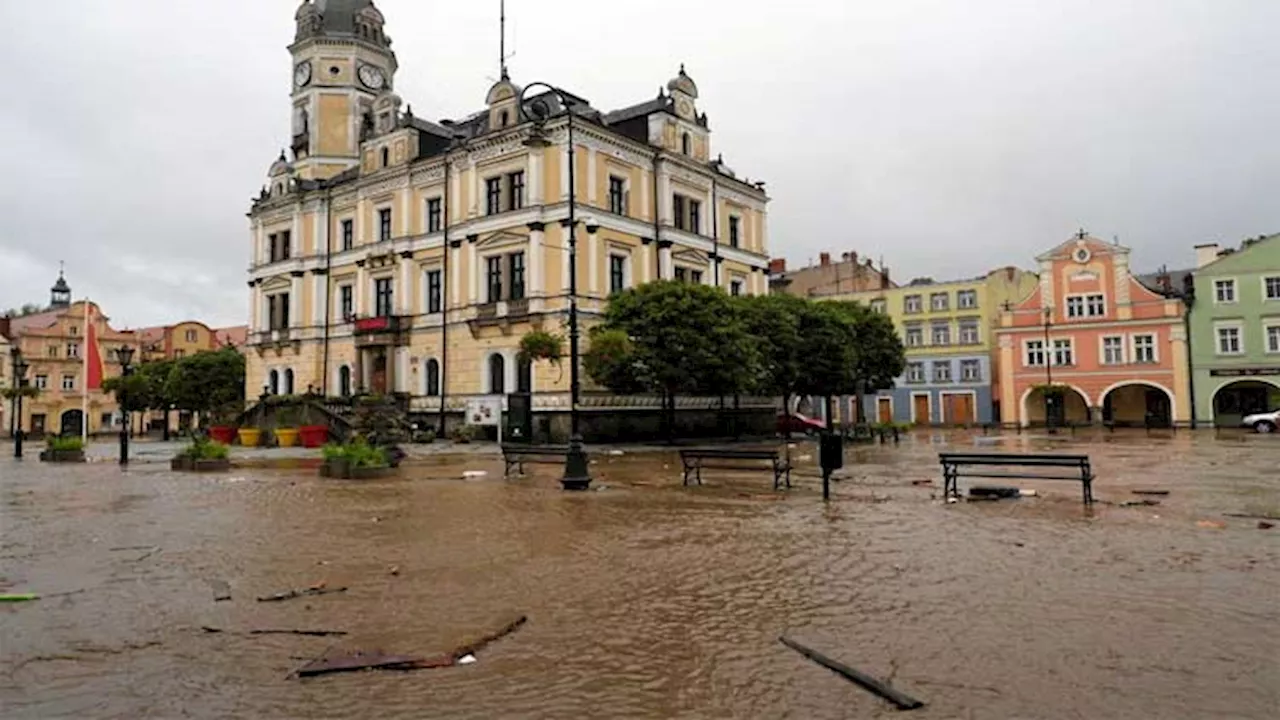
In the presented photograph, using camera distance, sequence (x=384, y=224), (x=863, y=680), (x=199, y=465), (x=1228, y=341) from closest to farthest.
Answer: (x=863, y=680) → (x=199, y=465) → (x=384, y=224) → (x=1228, y=341)

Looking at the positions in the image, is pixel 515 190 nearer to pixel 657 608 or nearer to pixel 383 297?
pixel 383 297

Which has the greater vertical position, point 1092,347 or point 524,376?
point 1092,347

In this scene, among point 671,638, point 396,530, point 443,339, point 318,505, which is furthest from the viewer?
point 443,339

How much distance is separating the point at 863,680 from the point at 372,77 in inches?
2175

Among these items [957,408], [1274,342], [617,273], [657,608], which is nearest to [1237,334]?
[1274,342]

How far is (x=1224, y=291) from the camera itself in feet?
171

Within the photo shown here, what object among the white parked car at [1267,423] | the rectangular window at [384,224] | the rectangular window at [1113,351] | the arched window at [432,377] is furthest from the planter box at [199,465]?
the rectangular window at [1113,351]

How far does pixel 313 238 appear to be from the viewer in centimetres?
→ 4931

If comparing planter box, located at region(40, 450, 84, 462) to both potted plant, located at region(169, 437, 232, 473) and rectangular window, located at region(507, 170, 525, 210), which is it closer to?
potted plant, located at region(169, 437, 232, 473)

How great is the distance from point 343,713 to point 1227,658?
16.9 feet

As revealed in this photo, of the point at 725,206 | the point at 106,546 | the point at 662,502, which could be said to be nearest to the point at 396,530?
the point at 106,546

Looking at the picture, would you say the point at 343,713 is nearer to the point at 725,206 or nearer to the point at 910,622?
the point at 910,622

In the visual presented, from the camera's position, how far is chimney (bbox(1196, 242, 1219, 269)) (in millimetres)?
55125

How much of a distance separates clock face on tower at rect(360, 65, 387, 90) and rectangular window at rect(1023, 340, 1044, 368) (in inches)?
1800
